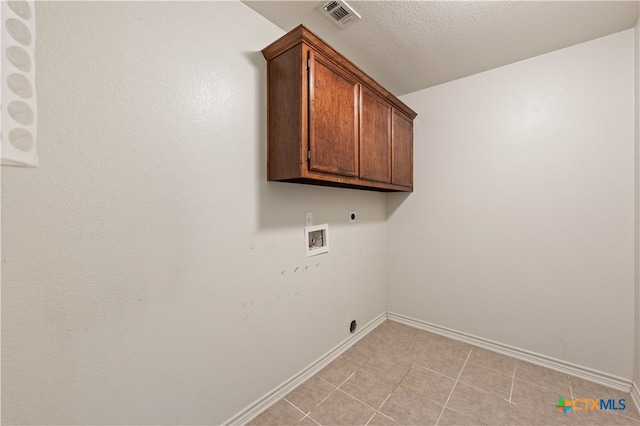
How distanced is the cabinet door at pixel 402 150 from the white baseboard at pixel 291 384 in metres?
1.51

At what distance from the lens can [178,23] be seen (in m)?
1.20

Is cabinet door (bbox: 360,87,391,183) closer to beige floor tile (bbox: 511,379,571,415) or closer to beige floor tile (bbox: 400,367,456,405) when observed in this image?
beige floor tile (bbox: 400,367,456,405)

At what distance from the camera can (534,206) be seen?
6.57ft

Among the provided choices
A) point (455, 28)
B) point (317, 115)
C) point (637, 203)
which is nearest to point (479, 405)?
point (637, 203)

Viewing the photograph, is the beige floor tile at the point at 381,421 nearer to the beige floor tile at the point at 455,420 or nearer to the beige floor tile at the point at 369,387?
the beige floor tile at the point at 369,387

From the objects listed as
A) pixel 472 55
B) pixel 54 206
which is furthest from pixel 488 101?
pixel 54 206

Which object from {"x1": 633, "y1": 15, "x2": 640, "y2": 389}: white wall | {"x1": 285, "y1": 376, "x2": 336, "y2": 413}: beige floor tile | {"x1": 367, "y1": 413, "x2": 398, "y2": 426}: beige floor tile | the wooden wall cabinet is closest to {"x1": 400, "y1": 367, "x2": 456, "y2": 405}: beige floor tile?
{"x1": 367, "y1": 413, "x2": 398, "y2": 426}: beige floor tile

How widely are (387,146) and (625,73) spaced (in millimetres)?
1608

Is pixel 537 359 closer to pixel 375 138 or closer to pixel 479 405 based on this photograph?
pixel 479 405

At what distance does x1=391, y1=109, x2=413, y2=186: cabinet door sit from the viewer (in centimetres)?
223

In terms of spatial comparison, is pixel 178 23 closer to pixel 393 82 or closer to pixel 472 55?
pixel 393 82

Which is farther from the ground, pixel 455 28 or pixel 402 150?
pixel 455 28

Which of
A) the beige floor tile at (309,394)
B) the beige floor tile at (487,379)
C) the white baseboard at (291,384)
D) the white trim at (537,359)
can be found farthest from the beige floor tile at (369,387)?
the white trim at (537,359)

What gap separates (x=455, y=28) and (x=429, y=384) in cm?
245
